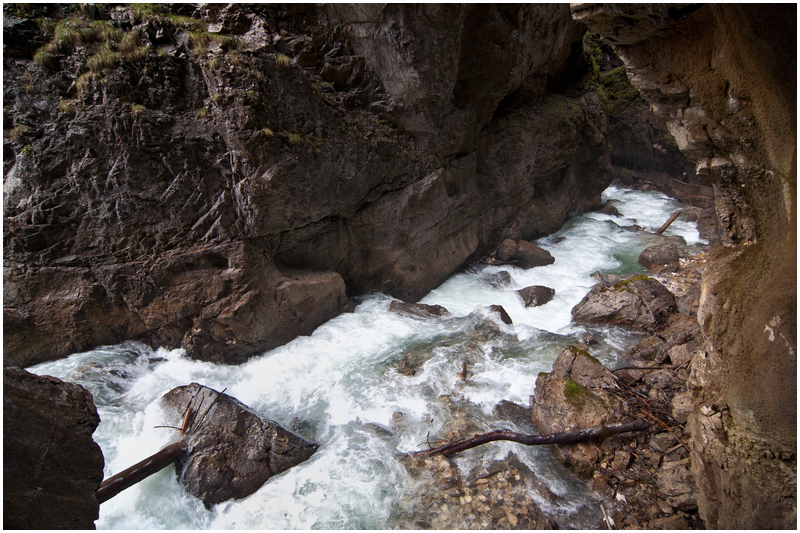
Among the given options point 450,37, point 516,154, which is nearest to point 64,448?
point 450,37

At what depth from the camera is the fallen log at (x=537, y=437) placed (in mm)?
5332

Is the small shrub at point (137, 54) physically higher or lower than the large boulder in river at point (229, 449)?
higher

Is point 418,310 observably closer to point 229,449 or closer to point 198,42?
point 229,449

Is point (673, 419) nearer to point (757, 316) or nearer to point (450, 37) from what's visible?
point (757, 316)

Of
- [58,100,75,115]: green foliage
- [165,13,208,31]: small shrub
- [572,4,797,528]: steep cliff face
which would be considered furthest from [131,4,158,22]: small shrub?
[572,4,797,528]: steep cliff face

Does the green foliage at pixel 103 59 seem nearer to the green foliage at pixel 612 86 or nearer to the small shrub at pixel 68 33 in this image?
the small shrub at pixel 68 33

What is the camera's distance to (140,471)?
5520 millimetres

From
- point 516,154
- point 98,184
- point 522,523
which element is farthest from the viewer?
point 516,154

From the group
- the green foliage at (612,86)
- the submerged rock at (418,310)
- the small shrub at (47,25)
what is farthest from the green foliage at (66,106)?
the green foliage at (612,86)

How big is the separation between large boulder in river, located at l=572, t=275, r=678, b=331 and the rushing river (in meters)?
0.39

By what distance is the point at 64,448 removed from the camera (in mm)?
3551

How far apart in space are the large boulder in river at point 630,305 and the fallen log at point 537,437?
3.85m

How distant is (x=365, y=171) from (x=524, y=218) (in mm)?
7467

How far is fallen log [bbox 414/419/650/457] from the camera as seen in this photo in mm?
5332
